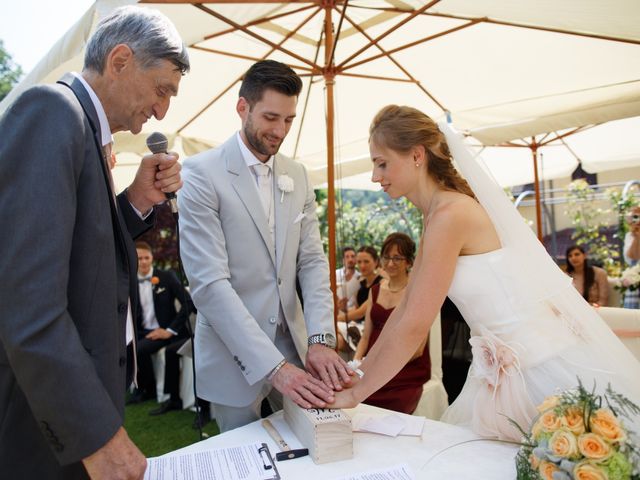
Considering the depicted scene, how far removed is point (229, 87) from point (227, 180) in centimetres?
340

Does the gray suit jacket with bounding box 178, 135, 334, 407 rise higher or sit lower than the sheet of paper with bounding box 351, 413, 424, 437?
higher

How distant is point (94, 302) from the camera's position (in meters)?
1.16

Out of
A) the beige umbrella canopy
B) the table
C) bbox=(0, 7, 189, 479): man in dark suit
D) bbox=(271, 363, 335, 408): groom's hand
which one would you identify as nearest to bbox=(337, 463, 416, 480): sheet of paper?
the table

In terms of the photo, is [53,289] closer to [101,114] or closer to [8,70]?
[101,114]

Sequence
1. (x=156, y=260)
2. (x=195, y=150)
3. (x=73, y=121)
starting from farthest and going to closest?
(x=156, y=260) < (x=195, y=150) < (x=73, y=121)

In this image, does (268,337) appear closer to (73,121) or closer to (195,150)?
(73,121)

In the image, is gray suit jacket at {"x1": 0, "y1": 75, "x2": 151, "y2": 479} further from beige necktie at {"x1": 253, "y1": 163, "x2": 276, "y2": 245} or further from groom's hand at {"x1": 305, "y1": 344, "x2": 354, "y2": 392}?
beige necktie at {"x1": 253, "y1": 163, "x2": 276, "y2": 245}

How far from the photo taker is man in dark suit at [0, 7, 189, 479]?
99 centimetres

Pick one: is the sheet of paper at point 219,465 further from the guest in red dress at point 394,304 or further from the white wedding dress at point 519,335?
the guest in red dress at point 394,304

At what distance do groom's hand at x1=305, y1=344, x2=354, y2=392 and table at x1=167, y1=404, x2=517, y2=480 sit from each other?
0.22 m

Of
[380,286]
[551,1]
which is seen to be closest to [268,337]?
[380,286]

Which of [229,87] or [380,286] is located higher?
[229,87]

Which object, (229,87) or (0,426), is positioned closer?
(0,426)

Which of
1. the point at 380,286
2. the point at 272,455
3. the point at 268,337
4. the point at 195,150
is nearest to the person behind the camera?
the point at 272,455
